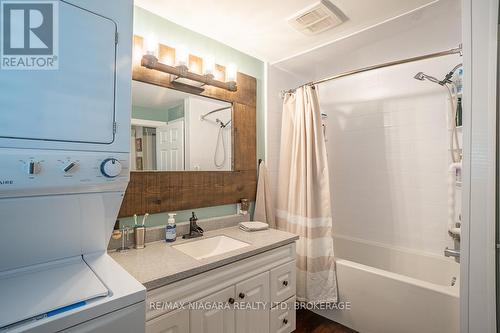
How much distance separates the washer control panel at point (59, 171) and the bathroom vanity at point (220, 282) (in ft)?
1.53

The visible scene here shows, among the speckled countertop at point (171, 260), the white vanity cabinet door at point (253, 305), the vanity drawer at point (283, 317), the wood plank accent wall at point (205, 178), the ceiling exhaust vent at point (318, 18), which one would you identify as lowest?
the vanity drawer at point (283, 317)

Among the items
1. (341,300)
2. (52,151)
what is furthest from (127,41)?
(341,300)

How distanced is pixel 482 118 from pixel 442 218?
139 centimetres

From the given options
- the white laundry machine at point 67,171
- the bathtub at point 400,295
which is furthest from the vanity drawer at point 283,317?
the white laundry machine at point 67,171

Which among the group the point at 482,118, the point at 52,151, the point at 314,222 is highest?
the point at 482,118

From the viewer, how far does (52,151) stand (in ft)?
2.47

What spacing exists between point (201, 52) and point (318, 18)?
2.87 feet

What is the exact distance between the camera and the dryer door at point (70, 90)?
0.70 m

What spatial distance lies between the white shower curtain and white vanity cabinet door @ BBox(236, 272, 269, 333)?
58cm

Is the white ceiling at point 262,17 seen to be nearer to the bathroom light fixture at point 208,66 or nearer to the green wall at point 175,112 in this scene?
the bathroom light fixture at point 208,66

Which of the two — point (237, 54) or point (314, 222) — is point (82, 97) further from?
point (314, 222)

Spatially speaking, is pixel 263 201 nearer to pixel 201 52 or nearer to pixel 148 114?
pixel 148 114

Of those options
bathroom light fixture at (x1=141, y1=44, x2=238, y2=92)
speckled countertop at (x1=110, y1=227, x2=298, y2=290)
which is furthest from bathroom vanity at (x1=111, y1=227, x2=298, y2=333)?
bathroom light fixture at (x1=141, y1=44, x2=238, y2=92)

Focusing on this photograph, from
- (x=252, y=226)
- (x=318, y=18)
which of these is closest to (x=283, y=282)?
(x=252, y=226)
